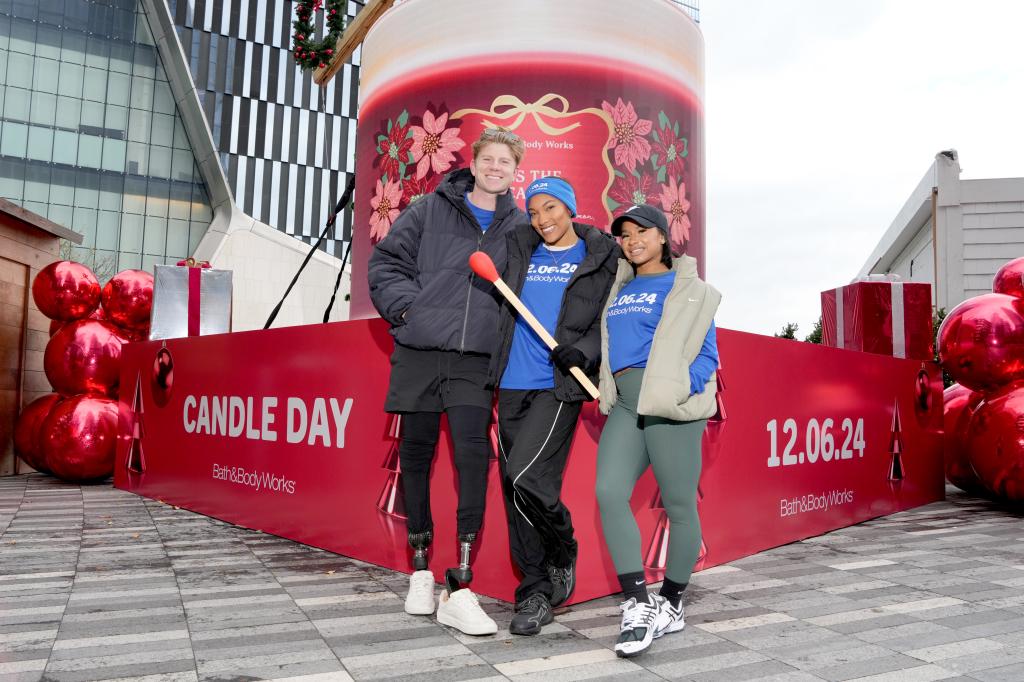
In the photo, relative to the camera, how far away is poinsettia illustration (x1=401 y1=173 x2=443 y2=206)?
5.52 metres

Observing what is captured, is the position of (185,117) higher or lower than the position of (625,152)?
higher

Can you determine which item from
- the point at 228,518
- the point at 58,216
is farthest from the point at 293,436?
the point at 58,216

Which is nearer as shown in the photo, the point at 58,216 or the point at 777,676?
the point at 777,676

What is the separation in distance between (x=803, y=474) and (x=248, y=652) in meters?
3.23

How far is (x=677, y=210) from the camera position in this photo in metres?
5.73

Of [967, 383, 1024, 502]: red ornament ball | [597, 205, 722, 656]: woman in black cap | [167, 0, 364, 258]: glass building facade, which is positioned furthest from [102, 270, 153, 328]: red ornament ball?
[167, 0, 364, 258]: glass building facade

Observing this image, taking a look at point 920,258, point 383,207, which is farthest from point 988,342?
point 920,258

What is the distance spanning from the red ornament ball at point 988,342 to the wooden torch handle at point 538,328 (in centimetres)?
463

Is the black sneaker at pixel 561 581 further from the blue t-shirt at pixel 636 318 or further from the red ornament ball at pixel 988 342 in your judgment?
the red ornament ball at pixel 988 342

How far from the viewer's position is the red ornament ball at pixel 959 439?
6867 millimetres

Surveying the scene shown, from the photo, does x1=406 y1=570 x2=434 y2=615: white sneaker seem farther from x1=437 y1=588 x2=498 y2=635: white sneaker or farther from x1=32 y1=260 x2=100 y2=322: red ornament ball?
x1=32 y1=260 x2=100 y2=322: red ornament ball

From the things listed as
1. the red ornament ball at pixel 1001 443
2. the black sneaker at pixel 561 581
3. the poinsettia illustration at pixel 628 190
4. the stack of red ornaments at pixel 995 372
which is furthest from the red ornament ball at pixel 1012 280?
the black sneaker at pixel 561 581

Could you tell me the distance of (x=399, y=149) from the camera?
5.71m

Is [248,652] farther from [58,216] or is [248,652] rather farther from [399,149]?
[58,216]
